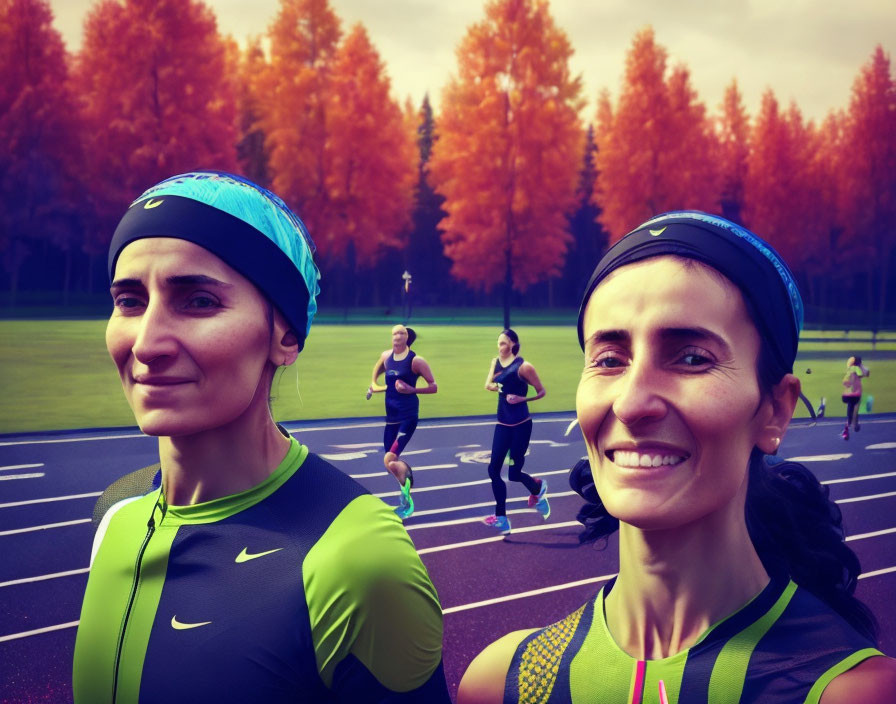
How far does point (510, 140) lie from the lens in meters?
34.2

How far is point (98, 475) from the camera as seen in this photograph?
1128cm

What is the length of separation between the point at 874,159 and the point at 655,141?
8441 millimetres

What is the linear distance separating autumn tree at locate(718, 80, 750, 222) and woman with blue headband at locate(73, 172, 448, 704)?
43.0m

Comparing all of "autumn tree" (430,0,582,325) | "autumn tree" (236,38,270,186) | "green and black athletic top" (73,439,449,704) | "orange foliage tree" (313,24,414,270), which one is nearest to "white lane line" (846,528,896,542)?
"green and black athletic top" (73,439,449,704)

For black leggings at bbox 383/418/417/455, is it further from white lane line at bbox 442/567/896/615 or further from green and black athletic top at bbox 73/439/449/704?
green and black athletic top at bbox 73/439/449/704

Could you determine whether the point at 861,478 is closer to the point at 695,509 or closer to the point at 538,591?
the point at 538,591

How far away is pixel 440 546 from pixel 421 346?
21.6 m

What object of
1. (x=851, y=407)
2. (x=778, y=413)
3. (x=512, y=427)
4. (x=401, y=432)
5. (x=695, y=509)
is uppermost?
(x=778, y=413)

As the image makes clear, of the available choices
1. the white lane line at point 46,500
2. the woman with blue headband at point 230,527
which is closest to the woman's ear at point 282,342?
the woman with blue headband at point 230,527

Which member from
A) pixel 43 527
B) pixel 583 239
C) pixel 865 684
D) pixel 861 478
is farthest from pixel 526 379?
pixel 583 239

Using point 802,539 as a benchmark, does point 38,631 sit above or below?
below

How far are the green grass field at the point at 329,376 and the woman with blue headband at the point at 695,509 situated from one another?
355 inches

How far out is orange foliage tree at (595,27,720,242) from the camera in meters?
37.7

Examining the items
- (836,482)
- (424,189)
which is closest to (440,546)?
(836,482)
